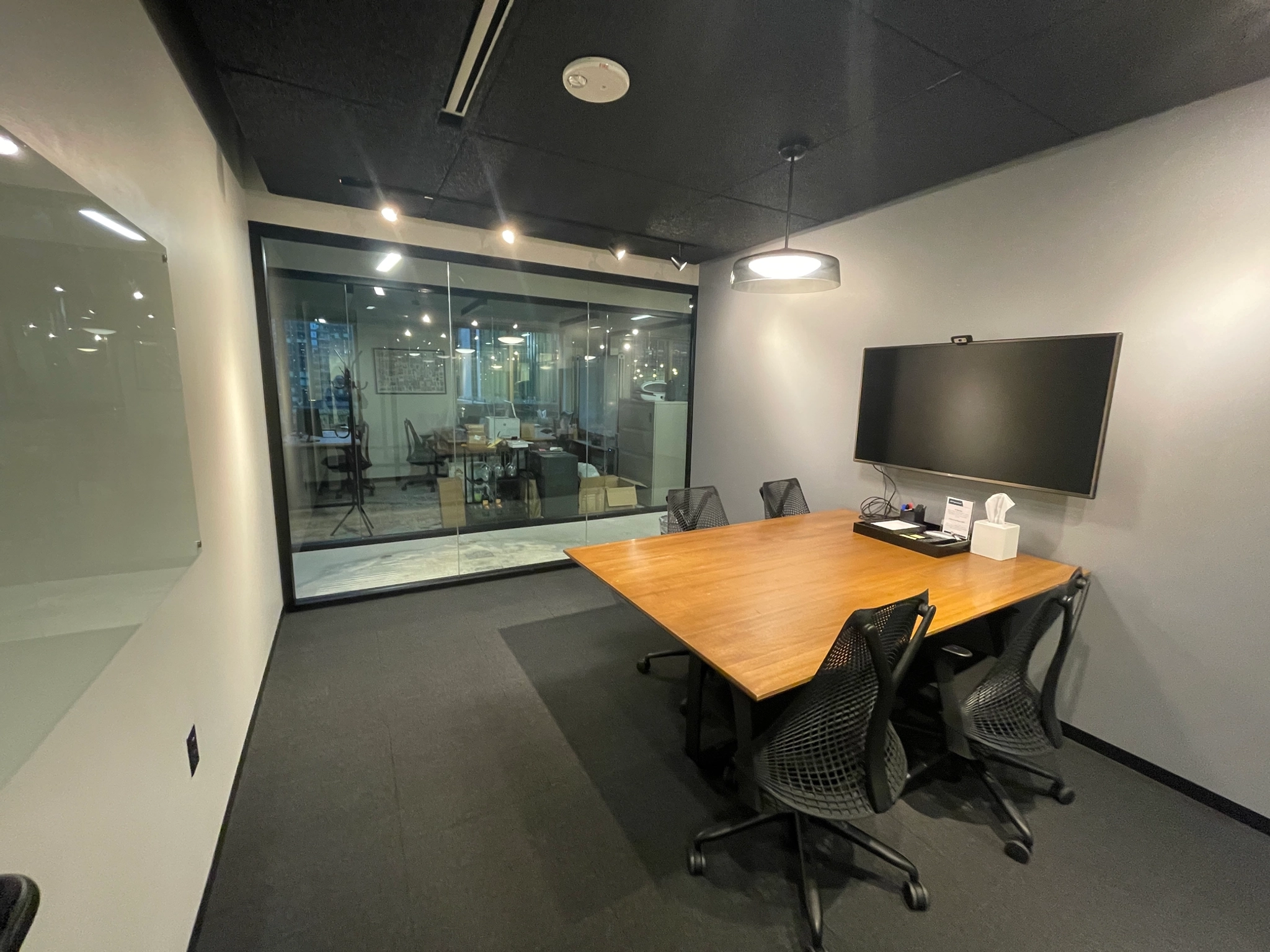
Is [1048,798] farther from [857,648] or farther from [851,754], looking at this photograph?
[857,648]

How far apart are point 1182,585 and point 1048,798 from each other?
1.07 metres

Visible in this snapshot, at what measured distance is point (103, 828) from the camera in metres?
1.05

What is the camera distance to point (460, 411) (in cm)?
411

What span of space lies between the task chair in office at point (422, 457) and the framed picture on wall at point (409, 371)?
32cm

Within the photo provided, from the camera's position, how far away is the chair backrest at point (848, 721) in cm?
140

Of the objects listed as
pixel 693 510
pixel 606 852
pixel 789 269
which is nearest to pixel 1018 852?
pixel 606 852

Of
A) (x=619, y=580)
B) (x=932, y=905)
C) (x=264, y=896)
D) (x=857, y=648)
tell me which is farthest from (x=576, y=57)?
(x=932, y=905)

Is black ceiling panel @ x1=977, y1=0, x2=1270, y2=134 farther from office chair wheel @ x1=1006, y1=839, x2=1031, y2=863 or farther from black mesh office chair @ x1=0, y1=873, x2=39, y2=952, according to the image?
black mesh office chair @ x1=0, y1=873, x2=39, y2=952

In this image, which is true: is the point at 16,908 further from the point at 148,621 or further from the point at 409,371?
the point at 409,371

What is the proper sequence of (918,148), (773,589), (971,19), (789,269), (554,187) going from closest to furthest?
(971,19)
(773,589)
(789,269)
(918,148)
(554,187)

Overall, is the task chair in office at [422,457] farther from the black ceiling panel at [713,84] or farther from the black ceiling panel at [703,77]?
the black ceiling panel at [703,77]

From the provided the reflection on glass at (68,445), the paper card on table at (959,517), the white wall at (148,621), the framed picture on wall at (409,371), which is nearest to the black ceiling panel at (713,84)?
the white wall at (148,621)

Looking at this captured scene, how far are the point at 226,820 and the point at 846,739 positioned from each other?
2.27 metres

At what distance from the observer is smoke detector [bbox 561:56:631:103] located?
184cm
